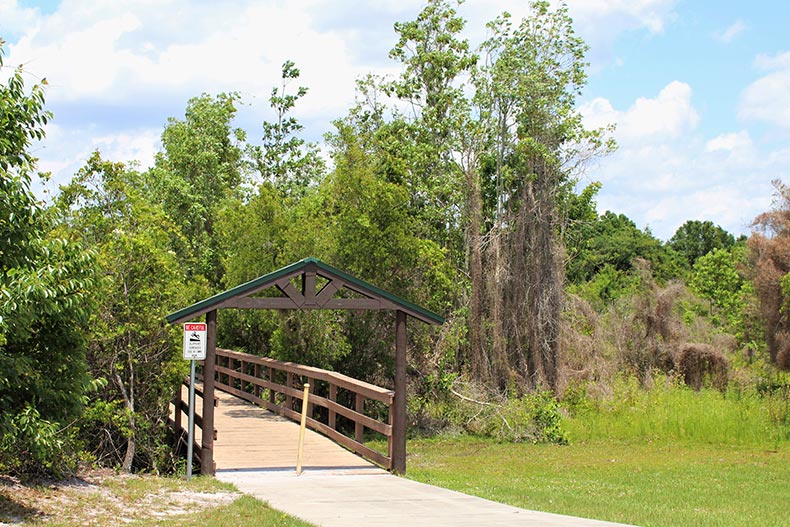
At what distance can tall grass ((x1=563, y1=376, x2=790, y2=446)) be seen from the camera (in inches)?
737

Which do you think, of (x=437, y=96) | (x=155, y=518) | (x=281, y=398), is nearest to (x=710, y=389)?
(x=437, y=96)

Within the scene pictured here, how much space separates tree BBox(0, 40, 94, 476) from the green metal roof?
2.37 m

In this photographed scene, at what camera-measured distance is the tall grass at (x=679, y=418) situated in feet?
61.4

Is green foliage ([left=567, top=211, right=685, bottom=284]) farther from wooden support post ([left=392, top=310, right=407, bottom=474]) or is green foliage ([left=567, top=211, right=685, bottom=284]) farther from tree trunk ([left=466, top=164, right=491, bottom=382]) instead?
wooden support post ([left=392, top=310, right=407, bottom=474])

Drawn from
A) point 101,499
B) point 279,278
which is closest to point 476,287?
point 279,278

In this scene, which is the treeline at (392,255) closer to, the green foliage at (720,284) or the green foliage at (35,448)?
the green foliage at (35,448)

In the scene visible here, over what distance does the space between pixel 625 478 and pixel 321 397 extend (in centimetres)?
547

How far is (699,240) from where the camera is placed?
6394 centimetres

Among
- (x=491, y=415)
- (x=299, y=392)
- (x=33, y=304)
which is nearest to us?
(x=33, y=304)

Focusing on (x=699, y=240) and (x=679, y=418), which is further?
(x=699, y=240)

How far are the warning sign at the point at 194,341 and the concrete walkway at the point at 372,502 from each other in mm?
1647

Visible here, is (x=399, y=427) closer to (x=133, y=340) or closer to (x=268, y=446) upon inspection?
(x=268, y=446)

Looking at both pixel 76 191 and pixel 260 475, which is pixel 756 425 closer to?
pixel 260 475

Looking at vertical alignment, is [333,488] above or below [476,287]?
below
